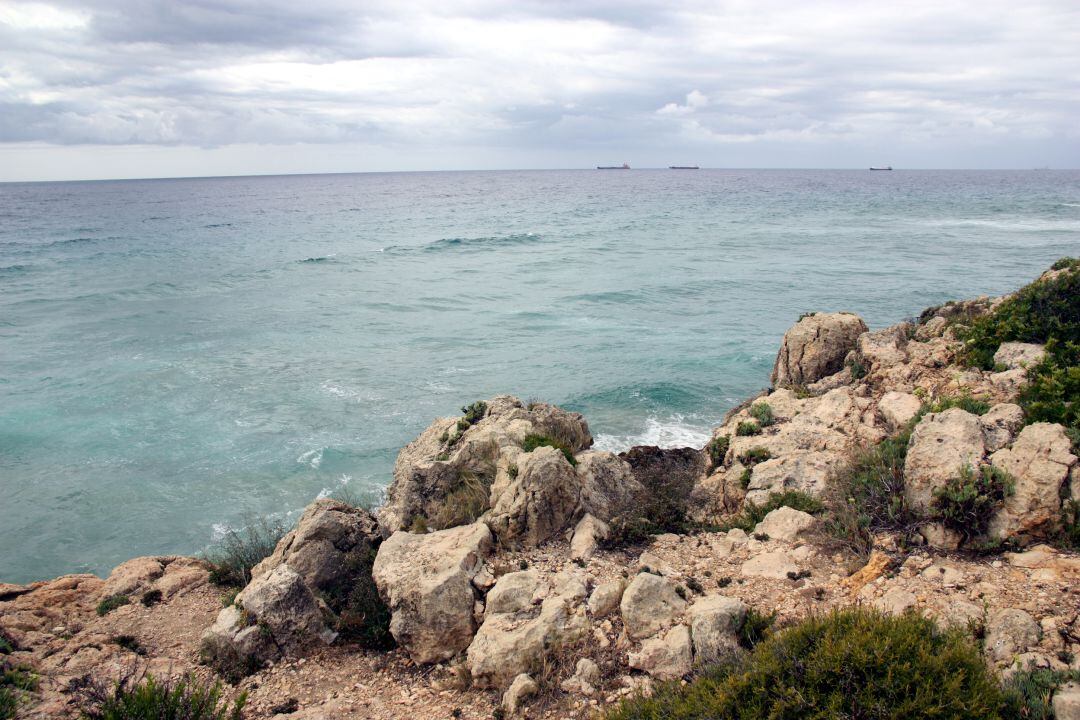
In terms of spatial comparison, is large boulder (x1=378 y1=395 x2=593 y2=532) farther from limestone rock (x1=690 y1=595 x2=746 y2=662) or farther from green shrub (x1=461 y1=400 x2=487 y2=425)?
limestone rock (x1=690 y1=595 x2=746 y2=662)

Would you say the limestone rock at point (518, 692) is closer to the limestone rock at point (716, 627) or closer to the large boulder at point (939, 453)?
the limestone rock at point (716, 627)

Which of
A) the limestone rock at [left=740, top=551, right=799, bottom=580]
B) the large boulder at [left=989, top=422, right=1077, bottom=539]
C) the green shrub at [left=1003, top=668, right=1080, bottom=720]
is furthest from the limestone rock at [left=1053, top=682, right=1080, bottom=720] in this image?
the limestone rock at [left=740, top=551, right=799, bottom=580]

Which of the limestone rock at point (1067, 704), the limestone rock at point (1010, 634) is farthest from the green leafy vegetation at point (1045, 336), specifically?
the limestone rock at point (1067, 704)

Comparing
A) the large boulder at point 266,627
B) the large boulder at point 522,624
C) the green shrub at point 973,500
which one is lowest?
the large boulder at point 266,627

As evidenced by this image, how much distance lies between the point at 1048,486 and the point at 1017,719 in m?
3.79

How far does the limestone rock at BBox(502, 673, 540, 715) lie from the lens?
6.81 meters

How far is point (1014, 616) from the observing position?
6262 millimetres

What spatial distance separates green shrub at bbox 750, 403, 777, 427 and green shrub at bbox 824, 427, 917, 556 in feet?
8.02

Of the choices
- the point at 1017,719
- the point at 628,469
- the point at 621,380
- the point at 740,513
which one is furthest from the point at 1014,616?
the point at 621,380

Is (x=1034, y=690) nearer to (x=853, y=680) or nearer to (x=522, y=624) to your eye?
(x=853, y=680)

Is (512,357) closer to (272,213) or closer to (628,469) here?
(628,469)

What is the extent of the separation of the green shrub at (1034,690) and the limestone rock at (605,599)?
12.6ft

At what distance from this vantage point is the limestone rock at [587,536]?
907 cm

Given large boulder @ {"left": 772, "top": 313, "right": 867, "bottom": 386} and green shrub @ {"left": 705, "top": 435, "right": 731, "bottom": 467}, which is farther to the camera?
large boulder @ {"left": 772, "top": 313, "right": 867, "bottom": 386}
